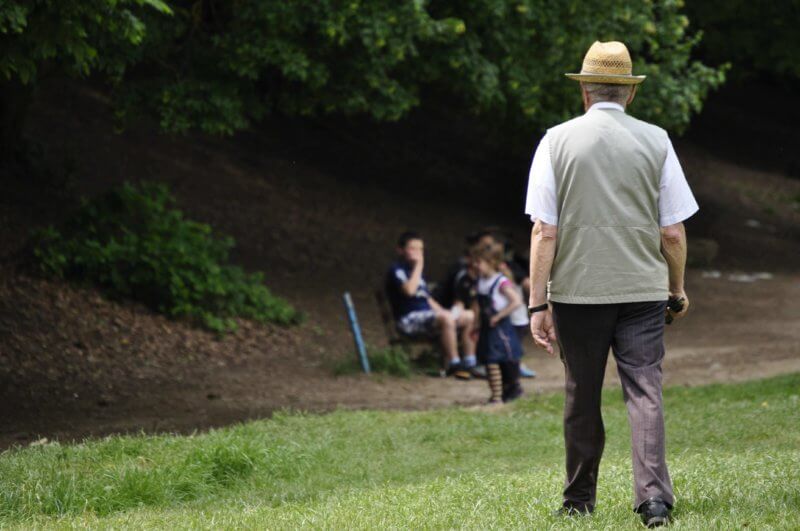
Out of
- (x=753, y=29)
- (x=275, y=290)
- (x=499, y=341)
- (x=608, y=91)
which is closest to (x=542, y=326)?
(x=608, y=91)

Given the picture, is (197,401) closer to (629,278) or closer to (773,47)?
(629,278)

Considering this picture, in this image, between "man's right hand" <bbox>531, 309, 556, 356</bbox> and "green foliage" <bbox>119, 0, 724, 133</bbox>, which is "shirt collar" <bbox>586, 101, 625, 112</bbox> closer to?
A: "man's right hand" <bbox>531, 309, 556, 356</bbox>

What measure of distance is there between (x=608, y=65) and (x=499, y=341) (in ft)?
18.3

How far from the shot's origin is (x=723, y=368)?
484 inches

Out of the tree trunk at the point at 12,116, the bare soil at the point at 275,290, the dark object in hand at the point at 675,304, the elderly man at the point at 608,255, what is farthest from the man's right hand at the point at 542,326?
the tree trunk at the point at 12,116

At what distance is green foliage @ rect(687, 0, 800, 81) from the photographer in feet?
80.9

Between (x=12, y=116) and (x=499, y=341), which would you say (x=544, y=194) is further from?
(x=12, y=116)

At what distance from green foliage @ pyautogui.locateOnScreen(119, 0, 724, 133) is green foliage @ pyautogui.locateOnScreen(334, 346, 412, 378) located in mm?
2793

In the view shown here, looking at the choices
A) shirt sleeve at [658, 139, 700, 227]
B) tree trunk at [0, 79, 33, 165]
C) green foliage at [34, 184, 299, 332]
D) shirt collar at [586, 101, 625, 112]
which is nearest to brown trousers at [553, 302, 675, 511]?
shirt sleeve at [658, 139, 700, 227]

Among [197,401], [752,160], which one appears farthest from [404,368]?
[752,160]

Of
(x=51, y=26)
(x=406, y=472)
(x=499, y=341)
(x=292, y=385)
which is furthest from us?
(x=292, y=385)

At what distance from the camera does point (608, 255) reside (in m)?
4.62

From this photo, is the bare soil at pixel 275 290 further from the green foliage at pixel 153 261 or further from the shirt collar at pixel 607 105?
the shirt collar at pixel 607 105

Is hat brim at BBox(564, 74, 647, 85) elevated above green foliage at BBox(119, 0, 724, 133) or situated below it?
above
